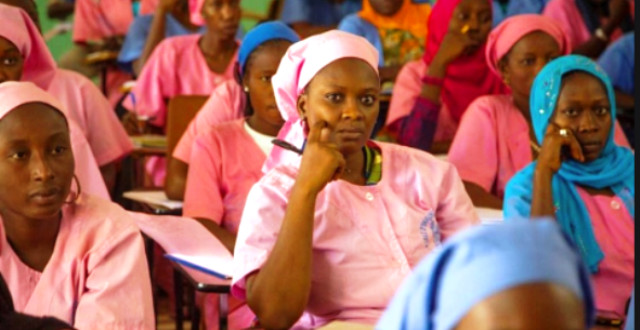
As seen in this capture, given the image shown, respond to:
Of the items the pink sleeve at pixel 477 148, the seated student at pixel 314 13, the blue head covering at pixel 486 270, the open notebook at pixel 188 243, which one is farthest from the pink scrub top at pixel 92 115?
the blue head covering at pixel 486 270

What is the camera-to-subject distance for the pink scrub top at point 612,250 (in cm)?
271

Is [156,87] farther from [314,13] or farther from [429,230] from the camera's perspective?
[429,230]

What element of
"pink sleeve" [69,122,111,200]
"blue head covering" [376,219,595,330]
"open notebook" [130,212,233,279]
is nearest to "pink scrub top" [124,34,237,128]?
"pink sleeve" [69,122,111,200]

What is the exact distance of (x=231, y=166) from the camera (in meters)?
3.34

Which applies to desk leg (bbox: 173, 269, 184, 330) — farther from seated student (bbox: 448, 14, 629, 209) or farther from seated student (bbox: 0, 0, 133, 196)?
seated student (bbox: 448, 14, 629, 209)

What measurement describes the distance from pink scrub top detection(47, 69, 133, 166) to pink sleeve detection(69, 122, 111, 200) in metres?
0.37

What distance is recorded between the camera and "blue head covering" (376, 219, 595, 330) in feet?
3.01

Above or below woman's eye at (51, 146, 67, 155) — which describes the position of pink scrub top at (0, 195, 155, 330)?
below

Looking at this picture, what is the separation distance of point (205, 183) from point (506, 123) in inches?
43.1

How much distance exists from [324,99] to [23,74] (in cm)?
135

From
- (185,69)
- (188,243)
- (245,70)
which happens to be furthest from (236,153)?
(185,69)

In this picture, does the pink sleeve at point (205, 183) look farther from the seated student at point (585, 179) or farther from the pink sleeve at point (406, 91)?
the pink sleeve at point (406, 91)

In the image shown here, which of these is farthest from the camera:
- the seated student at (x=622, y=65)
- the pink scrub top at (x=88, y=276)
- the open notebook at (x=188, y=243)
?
the seated student at (x=622, y=65)

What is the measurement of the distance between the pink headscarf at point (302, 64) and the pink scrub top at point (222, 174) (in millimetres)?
766
